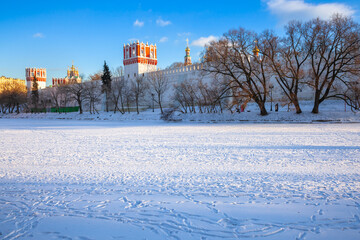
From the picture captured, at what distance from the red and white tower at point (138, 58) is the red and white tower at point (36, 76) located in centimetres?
3597

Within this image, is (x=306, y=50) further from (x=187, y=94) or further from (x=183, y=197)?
(x=183, y=197)

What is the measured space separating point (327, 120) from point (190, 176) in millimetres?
16235

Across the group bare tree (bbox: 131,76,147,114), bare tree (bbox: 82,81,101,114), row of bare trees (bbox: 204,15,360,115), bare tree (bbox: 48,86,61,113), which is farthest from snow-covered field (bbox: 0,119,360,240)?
A: bare tree (bbox: 48,86,61,113)

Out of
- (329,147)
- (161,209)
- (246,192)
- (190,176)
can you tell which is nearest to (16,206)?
(161,209)

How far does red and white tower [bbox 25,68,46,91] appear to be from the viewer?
70062 millimetres

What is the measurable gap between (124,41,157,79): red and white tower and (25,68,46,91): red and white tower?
118 ft

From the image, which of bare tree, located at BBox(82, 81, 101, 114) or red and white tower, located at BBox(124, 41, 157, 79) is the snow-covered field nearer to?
bare tree, located at BBox(82, 81, 101, 114)

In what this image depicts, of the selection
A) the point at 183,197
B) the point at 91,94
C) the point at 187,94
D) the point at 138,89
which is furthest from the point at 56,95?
the point at 183,197

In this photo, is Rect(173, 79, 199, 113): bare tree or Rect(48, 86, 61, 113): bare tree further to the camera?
Rect(48, 86, 61, 113): bare tree

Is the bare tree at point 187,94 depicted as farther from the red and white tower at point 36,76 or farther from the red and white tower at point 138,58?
the red and white tower at point 36,76

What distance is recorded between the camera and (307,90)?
25422mm

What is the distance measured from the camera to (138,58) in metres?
45.2

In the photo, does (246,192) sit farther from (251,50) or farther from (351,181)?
(251,50)

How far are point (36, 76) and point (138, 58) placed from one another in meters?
41.6
